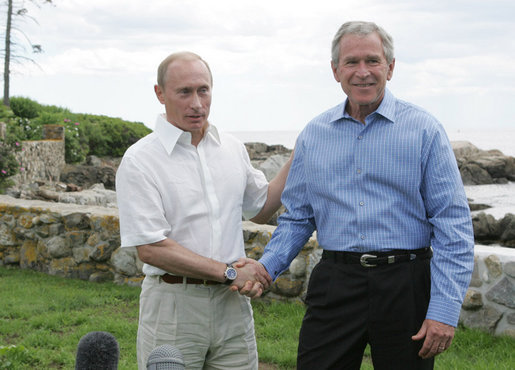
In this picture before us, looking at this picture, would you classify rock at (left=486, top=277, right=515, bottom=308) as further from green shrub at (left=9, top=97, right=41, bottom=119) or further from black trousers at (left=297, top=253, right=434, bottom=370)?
green shrub at (left=9, top=97, right=41, bottom=119)

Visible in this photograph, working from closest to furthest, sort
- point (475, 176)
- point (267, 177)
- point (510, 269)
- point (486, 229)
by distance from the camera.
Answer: point (510, 269)
point (267, 177)
point (486, 229)
point (475, 176)

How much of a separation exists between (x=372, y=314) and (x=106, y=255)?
5176mm

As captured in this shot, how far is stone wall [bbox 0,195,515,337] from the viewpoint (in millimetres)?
4918

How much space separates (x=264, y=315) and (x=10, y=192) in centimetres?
817

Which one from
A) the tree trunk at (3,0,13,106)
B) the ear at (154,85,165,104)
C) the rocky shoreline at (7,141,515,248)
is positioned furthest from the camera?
the tree trunk at (3,0,13,106)

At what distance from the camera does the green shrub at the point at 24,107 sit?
26359mm

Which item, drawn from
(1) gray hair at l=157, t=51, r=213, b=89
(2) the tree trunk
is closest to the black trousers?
(1) gray hair at l=157, t=51, r=213, b=89

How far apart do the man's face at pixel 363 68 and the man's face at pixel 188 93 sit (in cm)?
65

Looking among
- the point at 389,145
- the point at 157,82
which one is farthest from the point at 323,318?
the point at 157,82

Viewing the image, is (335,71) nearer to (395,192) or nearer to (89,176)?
(395,192)

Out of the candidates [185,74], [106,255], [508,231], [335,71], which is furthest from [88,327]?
[508,231]

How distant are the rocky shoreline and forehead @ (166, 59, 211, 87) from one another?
7804 mm

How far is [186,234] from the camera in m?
2.92

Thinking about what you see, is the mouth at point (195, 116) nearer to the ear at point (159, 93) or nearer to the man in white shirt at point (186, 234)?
the man in white shirt at point (186, 234)
